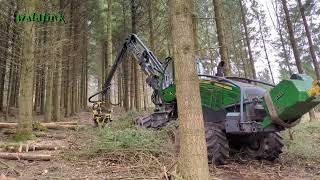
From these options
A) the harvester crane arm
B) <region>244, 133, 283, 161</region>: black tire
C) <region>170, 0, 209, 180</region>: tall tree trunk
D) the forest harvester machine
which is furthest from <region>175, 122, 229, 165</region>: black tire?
the harvester crane arm

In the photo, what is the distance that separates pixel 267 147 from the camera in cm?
769

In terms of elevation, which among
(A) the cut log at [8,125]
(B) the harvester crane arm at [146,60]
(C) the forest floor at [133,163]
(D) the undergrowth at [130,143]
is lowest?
(C) the forest floor at [133,163]

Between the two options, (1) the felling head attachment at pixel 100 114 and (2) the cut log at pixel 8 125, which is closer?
(2) the cut log at pixel 8 125

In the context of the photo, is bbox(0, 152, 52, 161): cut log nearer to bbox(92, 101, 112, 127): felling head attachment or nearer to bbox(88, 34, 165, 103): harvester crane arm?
bbox(88, 34, 165, 103): harvester crane arm

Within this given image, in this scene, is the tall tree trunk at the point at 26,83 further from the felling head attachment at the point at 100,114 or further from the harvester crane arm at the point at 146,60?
the harvester crane arm at the point at 146,60

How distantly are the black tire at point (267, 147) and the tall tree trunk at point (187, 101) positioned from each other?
3668 mm

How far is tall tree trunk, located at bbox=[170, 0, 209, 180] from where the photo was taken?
4.37m

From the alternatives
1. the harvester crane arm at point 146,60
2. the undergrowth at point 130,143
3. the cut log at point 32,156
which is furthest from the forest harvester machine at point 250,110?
the cut log at point 32,156

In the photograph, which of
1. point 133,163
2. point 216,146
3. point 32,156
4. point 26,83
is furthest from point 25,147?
point 216,146

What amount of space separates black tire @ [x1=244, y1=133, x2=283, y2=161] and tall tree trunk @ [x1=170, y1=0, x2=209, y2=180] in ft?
12.0

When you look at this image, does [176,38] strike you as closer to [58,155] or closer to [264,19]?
[58,155]

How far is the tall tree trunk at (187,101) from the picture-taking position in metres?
4.37

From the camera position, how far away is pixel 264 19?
32.4 metres

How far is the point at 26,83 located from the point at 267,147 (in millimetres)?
5908
